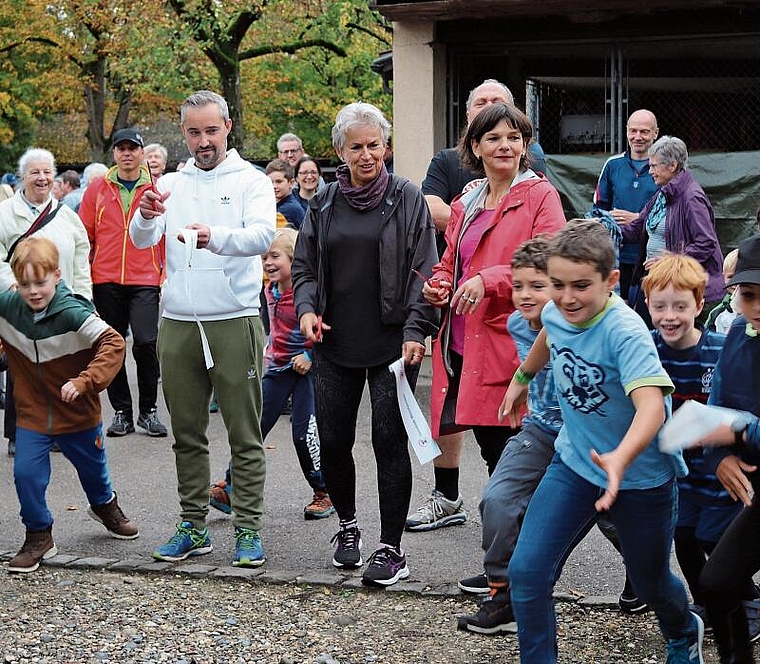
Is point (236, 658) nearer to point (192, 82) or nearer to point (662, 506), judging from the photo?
point (662, 506)

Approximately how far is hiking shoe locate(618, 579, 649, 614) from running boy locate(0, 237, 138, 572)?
2478mm

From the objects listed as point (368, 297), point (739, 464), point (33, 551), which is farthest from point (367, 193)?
point (33, 551)

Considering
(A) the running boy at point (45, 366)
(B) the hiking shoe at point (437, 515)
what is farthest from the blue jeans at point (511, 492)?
(A) the running boy at point (45, 366)

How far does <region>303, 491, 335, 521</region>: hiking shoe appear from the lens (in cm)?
643

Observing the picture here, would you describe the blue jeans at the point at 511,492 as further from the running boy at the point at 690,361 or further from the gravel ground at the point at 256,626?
the running boy at the point at 690,361

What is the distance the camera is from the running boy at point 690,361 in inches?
171

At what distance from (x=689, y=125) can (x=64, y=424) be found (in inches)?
292

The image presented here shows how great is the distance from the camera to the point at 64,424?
5652mm

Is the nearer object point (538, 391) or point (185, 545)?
point (538, 391)

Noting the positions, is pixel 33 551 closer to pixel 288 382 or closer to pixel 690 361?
pixel 288 382

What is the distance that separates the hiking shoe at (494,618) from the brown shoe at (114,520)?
7.07 ft

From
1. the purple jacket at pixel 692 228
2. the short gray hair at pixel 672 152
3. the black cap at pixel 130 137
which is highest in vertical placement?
the black cap at pixel 130 137

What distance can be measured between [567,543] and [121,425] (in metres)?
5.59

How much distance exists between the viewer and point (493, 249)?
4.96 m
